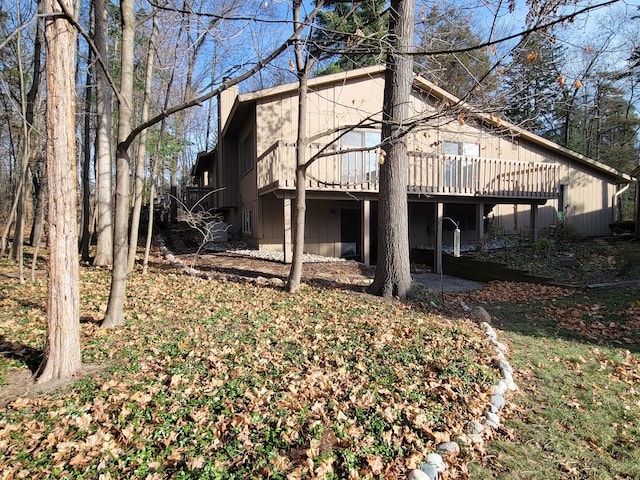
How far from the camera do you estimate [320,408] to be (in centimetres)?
316

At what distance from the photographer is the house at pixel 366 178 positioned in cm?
1031

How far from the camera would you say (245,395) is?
3.28m

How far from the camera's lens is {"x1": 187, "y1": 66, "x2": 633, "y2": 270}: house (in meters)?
10.3

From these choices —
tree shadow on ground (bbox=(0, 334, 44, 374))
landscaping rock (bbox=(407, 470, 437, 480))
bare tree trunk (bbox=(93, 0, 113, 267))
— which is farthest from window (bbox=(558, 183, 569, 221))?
tree shadow on ground (bbox=(0, 334, 44, 374))

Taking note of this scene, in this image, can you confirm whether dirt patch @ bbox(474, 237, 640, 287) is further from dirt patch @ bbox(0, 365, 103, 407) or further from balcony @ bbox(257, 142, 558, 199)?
dirt patch @ bbox(0, 365, 103, 407)

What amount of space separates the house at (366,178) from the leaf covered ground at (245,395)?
4.42 metres

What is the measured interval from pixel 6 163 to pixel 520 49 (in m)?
33.7

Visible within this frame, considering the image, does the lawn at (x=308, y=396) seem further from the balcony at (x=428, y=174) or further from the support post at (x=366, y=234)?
the balcony at (x=428, y=174)

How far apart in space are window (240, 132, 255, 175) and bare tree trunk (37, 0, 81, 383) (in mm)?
8703

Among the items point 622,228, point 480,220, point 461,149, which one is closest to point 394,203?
point 480,220

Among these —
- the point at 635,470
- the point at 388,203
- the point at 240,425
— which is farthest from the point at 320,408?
the point at 388,203

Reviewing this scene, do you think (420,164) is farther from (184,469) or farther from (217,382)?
(184,469)

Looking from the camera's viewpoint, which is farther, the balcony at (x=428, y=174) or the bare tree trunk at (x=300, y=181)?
the balcony at (x=428, y=174)

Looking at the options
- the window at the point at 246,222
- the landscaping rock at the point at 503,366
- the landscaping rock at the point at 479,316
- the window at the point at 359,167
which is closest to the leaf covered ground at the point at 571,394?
the landscaping rock at the point at 503,366
